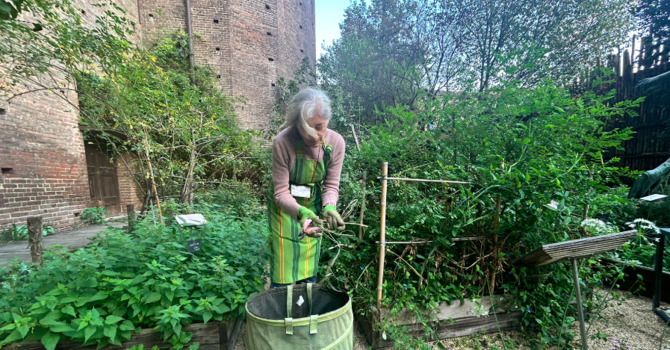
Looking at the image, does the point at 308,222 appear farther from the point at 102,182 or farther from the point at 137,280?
the point at 102,182

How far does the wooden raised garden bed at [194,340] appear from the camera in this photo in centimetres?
151

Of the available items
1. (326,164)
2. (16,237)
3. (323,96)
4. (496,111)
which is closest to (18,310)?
(326,164)

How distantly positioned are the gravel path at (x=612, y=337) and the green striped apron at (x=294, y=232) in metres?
0.81

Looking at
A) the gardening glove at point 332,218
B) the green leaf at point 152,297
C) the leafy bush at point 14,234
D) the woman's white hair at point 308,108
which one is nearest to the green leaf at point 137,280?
the green leaf at point 152,297

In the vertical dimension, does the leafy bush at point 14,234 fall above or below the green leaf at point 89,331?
below

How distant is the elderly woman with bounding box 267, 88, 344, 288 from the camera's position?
4.84 ft

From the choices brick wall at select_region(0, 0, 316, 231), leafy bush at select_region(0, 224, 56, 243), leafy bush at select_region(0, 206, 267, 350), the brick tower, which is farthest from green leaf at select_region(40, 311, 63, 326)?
the brick tower

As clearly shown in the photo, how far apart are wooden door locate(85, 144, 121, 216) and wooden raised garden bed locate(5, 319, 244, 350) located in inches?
246

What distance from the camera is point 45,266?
1.66m

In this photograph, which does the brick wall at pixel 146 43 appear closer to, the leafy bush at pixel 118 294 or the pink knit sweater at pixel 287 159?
the leafy bush at pixel 118 294

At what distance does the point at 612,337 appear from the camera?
1.97 meters

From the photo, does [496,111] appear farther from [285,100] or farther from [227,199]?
[285,100]

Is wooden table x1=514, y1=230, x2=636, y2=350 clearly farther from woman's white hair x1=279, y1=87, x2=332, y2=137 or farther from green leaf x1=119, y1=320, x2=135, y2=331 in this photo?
green leaf x1=119, y1=320, x2=135, y2=331

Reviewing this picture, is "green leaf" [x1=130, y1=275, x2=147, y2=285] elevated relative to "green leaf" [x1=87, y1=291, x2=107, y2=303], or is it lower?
elevated
